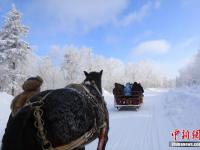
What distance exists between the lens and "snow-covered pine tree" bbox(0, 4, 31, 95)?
27219mm

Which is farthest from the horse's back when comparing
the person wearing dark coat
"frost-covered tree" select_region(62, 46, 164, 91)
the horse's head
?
"frost-covered tree" select_region(62, 46, 164, 91)

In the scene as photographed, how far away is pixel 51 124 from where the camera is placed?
10.1 ft

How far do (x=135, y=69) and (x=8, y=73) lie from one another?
74.8 m

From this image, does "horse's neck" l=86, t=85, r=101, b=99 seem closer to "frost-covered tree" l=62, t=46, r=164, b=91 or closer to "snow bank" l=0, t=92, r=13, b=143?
"snow bank" l=0, t=92, r=13, b=143

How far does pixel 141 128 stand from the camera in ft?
31.6

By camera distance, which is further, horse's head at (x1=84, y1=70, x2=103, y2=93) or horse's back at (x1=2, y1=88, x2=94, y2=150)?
horse's head at (x1=84, y1=70, x2=103, y2=93)

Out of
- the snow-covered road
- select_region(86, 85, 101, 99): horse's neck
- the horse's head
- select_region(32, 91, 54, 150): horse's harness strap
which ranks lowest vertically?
the snow-covered road

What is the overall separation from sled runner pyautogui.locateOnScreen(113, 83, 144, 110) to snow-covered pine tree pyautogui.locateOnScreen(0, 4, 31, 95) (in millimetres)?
15114

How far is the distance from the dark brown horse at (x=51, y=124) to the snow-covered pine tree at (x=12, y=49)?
24821 mm

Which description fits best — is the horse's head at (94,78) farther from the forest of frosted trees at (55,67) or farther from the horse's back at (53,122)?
the forest of frosted trees at (55,67)

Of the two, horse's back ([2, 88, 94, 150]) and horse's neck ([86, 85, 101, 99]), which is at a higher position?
horse's neck ([86, 85, 101, 99])

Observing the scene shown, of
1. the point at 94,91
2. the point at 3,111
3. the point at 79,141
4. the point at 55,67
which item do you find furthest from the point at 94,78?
the point at 55,67

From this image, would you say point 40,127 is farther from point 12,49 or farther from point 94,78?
point 12,49

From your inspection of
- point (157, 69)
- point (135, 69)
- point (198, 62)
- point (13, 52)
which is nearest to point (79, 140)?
point (13, 52)
